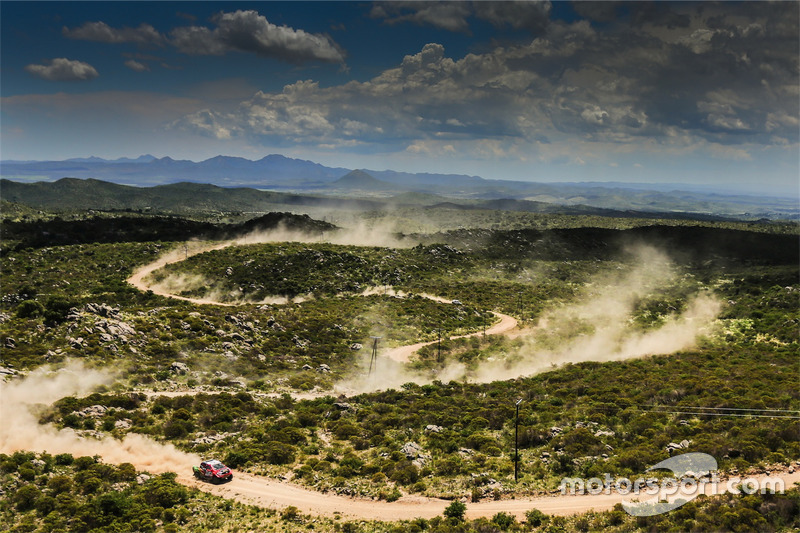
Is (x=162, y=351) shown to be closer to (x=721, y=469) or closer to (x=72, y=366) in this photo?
(x=72, y=366)

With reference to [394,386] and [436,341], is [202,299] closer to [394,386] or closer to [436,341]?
[436,341]

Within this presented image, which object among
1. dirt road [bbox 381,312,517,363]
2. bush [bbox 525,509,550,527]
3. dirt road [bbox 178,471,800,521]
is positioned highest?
bush [bbox 525,509,550,527]

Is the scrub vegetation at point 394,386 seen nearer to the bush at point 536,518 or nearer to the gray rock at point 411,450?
the gray rock at point 411,450

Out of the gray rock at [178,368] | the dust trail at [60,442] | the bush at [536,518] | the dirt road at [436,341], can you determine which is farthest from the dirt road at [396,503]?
the dirt road at [436,341]

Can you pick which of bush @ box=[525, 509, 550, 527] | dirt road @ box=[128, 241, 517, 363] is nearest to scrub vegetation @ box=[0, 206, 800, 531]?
bush @ box=[525, 509, 550, 527]

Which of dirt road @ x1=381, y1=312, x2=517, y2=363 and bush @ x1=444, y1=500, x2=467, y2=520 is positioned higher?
bush @ x1=444, y1=500, x2=467, y2=520

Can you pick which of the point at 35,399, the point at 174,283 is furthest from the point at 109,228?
the point at 35,399

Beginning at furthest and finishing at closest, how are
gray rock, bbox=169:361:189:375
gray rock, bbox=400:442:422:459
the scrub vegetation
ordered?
gray rock, bbox=169:361:189:375, gray rock, bbox=400:442:422:459, the scrub vegetation

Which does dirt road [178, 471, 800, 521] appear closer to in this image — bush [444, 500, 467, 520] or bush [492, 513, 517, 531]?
bush [444, 500, 467, 520]
